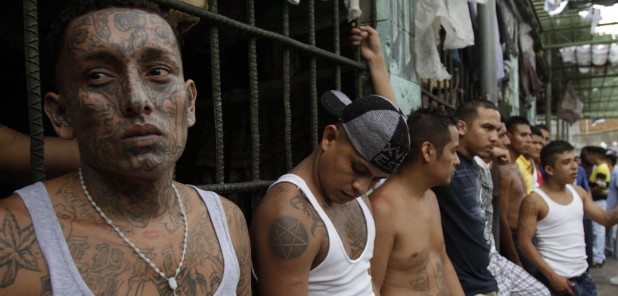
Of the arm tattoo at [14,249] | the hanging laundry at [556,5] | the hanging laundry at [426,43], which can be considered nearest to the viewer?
the arm tattoo at [14,249]

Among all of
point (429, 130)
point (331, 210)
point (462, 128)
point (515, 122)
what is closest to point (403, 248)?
point (331, 210)

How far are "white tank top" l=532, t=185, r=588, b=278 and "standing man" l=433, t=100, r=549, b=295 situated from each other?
701 millimetres

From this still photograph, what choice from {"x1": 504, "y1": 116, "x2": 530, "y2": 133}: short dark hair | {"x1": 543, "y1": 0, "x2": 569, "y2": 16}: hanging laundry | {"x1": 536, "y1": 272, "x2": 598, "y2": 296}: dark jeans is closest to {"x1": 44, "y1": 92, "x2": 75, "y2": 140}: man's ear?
{"x1": 536, "y1": 272, "x2": 598, "y2": 296}: dark jeans

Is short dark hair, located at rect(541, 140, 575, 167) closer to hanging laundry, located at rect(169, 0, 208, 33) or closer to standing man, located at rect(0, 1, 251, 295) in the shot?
hanging laundry, located at rect(169, 0, 208, 33)

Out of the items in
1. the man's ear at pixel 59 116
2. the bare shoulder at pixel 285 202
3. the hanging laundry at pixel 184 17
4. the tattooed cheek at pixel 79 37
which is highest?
the hanging laundry at pixel 184 17

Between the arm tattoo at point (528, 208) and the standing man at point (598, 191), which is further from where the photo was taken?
the standing man at point (598, 191)

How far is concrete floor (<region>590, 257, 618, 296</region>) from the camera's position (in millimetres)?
7438

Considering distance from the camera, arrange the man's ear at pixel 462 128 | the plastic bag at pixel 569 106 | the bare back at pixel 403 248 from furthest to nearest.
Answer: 1. the plastic bag at pixel 569 106
2. the man's ear at pixel 462 128
3. the bare back at pixel 403 248

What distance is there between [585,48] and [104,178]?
49.0ft

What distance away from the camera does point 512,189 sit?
5.25 m

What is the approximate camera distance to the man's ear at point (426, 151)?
2.97m

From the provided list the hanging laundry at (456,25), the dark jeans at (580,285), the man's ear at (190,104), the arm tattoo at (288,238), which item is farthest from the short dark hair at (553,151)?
the man's ear at (190,104)

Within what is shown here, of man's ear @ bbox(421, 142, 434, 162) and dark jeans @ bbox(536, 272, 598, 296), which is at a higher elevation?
man's ear @ bbox(421, 142, 434, 162)

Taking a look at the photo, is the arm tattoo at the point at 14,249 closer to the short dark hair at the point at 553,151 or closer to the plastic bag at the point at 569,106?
the short dark hair at the point at 553,151
